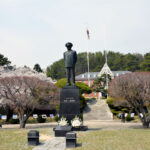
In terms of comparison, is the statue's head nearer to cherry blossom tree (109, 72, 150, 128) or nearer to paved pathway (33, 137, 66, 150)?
paved pathway (33, 137, 66, 150)

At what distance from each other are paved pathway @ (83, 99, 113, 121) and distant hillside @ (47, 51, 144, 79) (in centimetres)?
3024

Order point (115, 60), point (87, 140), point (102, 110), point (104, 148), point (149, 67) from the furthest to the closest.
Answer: point (115, 60) < point (149, 67) < point (102, 110) < point (87, 140) < point (104, 148)

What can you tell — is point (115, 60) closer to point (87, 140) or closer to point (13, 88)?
point (13, 88)

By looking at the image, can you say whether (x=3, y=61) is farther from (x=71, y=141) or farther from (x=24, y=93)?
(x=71, y=141)

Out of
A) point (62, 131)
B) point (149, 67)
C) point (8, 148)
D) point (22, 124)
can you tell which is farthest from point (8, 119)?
point (149, 67)

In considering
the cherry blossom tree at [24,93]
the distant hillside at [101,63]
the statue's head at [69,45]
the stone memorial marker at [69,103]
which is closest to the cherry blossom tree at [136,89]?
the stone memorial marker at [69,103]

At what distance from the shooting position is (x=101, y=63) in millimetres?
95125

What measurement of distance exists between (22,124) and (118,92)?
9687 millimetres

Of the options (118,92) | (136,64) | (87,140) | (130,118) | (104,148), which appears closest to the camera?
(104,148)

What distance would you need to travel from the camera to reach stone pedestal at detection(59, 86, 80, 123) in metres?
14.6

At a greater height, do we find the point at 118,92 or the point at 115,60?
the point at 115,60

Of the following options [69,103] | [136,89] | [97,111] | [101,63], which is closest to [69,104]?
[69,103]

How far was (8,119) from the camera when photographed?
104 feet

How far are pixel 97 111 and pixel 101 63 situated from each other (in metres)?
56.6
